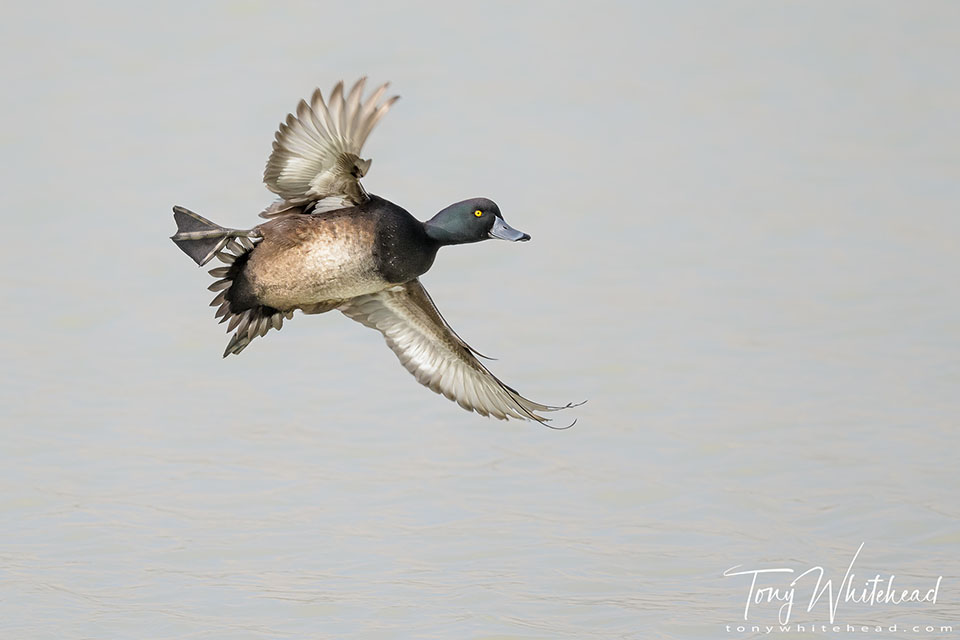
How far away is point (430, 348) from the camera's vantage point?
31.0 feet

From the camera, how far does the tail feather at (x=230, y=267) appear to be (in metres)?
8.41

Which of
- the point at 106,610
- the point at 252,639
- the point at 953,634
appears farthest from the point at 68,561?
the point at 953,634

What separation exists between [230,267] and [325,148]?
68cm

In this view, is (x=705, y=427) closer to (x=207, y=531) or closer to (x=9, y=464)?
(x=207, y=531)

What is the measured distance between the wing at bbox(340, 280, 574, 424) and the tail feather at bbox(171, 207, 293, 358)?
812 mm

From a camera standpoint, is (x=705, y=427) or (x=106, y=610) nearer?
(x=106, y=610)

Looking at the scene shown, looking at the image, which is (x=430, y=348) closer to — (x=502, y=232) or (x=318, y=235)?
(x=502, y=232)

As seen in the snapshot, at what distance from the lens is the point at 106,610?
9133 millimetres

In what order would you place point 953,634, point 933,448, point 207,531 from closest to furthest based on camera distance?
point 953,634 → point 207,531 → point 933,448

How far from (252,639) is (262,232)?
1843mm
